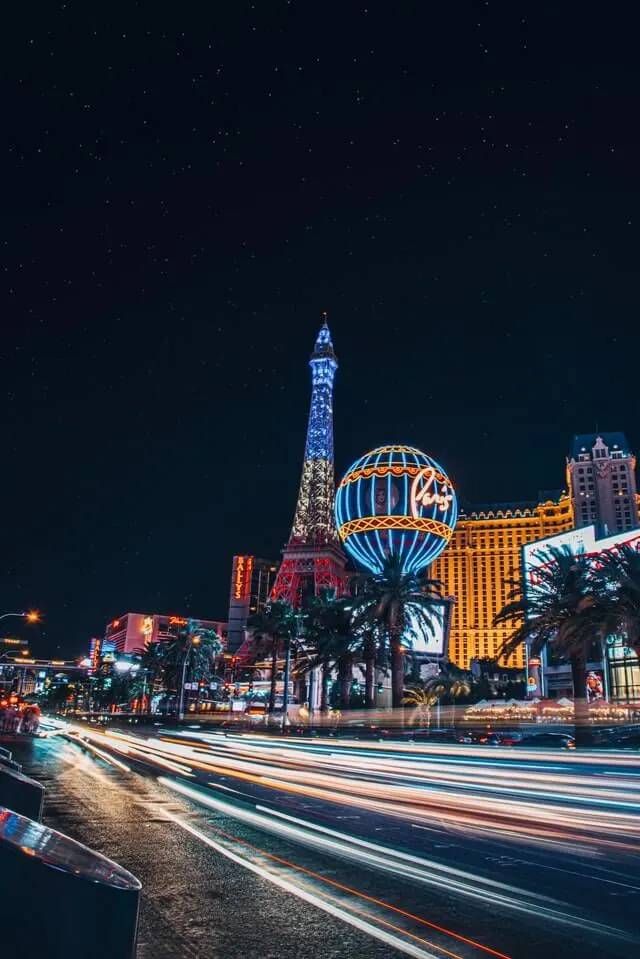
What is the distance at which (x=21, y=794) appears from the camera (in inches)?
317

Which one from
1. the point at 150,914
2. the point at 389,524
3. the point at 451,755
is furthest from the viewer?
the point at 389,524

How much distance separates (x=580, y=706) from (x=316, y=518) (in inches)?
3470

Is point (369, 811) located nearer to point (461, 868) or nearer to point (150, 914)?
point (461, 868)

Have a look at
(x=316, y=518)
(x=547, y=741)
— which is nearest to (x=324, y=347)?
(x=316, y=518)

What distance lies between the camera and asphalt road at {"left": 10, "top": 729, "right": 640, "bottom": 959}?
5758 millimetres

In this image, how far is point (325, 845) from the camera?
9.45 m

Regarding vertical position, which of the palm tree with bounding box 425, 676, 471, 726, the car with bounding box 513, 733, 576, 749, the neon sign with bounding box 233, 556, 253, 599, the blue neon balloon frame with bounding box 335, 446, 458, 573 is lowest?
the car with bounding box 513, 733, 576, 749

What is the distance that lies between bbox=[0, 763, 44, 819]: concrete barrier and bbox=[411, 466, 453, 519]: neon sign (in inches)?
2563

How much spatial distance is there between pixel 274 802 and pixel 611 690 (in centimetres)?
6004

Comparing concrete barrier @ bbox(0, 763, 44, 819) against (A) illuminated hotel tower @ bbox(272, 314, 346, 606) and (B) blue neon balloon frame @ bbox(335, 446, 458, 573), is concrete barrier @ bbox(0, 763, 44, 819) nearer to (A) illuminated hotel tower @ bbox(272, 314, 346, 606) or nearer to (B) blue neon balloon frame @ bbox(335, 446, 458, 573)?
(B) blue neon balloon frame @ bbox(335, 446, 458, 573)

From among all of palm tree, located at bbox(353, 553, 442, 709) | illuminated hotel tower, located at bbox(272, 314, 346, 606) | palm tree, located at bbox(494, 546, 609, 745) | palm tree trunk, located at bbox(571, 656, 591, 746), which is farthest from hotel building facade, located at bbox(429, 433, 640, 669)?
palm tree trunk, located at bbox(571, 656, 591, 746)

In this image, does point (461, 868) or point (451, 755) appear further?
point (451, 755)

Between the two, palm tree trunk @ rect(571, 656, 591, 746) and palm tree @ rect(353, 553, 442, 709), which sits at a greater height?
palm tree @ rect(353, 553, 442, 709)

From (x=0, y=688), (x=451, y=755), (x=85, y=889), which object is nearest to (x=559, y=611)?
(x=451, y=755)
